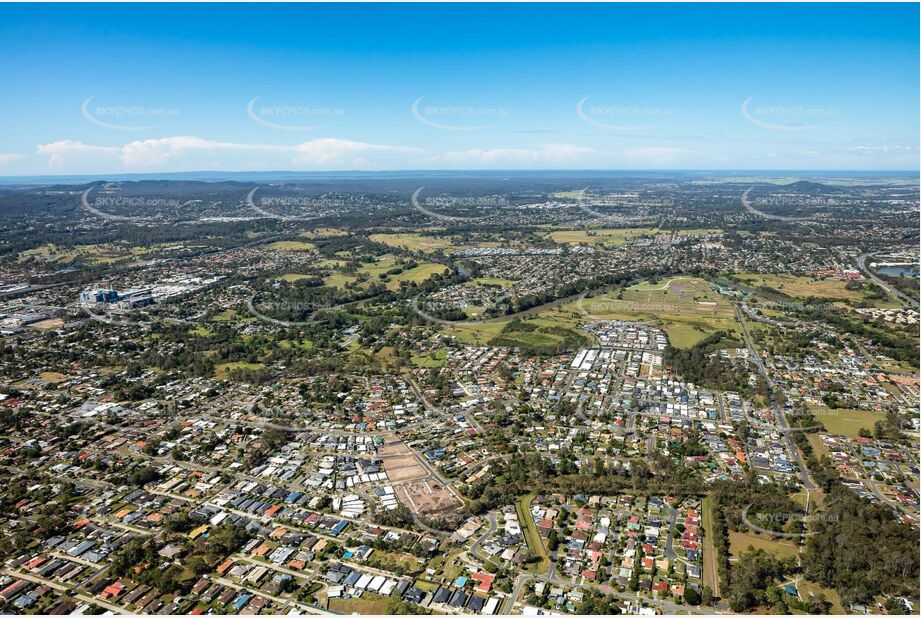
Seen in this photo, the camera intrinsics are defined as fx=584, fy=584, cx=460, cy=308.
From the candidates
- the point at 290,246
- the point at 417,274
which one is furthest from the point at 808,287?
the point at 290,246

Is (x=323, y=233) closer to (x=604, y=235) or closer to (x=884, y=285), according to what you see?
(x=604, y=235)

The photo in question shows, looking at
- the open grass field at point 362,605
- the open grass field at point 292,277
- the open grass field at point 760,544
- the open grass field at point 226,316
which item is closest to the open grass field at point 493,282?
the open grass field at point 292,277

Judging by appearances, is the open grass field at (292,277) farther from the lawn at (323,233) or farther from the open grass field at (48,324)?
the lawn at (323,233)

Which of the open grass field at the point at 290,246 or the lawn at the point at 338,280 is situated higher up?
the open grass field at the point at 290,246

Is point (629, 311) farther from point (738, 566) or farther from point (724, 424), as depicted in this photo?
point (738, 566)

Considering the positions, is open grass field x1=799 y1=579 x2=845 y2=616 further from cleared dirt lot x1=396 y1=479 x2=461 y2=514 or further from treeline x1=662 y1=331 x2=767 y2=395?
treeline x1=662 y1=331 x2=767 y2=395

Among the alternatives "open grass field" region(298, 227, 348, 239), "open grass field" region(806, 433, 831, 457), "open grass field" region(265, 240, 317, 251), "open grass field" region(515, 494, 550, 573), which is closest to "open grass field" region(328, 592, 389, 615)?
"open grass field" region(515, 494, 550, 573)

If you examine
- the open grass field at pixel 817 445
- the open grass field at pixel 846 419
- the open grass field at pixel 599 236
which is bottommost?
the open grass field at pixel 817 445
